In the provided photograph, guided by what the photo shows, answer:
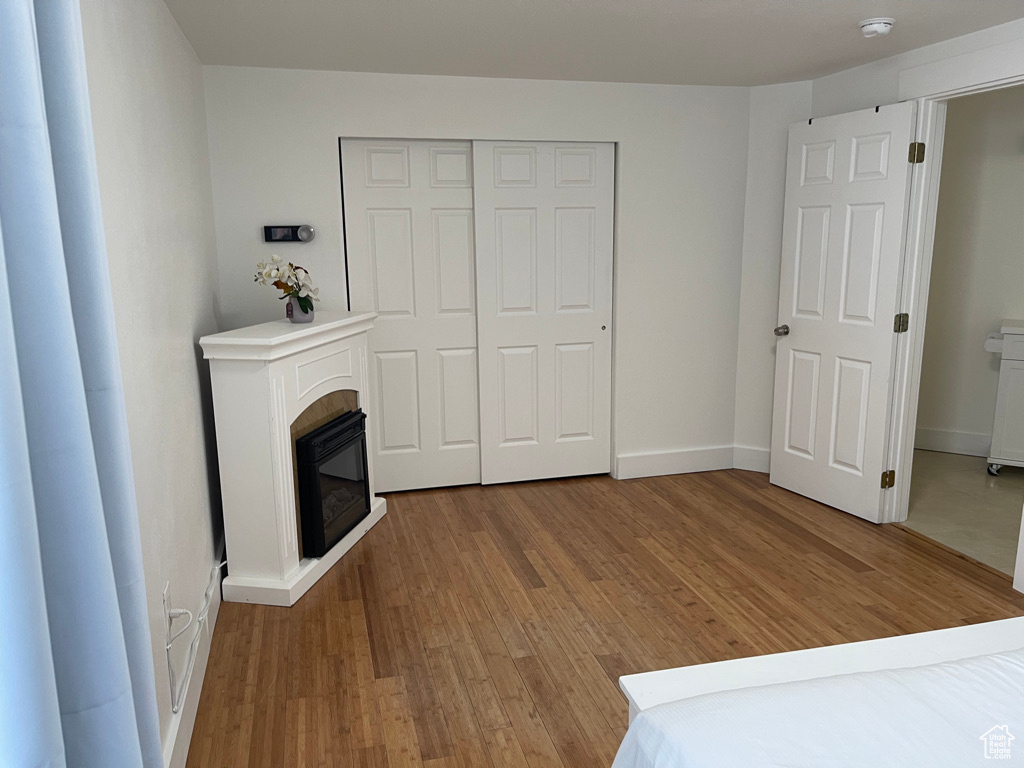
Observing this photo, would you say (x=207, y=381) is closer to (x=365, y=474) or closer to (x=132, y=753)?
(x=365, y=474)

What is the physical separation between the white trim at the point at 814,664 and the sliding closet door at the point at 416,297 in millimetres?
2726

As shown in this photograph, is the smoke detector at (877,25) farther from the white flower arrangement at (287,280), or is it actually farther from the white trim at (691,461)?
the white flower arrangement at (287,280)

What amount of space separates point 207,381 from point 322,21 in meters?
1.59

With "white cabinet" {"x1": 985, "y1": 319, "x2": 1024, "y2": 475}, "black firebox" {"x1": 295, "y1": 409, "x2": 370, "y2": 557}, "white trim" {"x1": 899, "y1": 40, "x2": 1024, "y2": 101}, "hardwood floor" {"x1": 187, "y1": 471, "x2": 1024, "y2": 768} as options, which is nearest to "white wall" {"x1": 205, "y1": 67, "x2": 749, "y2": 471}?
"hardwood floor" {"x1": 187, "y1": 471, "x2": 1024, "y2": 768}

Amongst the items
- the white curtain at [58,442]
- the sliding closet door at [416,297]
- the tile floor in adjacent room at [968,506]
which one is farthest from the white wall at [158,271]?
the tile floor in adjacent room at [968,506]

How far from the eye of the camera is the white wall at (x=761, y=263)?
4.37 metres

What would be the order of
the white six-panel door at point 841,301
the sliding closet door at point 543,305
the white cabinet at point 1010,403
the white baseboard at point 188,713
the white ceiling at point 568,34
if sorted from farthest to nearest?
the white cabinet at point 1010,403, the sliding closet door at point 543,305, the white six-panel door at point 841,301, the white ceiling at point 568,34, the white baseboard at point 188,713

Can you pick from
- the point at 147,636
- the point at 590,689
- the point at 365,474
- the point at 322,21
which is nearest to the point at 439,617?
the point at 590,689

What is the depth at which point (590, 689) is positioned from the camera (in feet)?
8.13

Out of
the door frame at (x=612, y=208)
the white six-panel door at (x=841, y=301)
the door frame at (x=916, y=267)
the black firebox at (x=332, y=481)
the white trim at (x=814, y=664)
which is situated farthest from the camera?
the door frame at (x=612, y=208)

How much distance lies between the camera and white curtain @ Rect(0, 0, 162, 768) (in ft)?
2.93

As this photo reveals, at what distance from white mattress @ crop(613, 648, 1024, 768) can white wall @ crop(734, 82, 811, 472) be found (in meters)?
3.25

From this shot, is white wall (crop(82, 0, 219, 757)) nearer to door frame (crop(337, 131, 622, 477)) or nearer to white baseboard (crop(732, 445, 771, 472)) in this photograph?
door frame (crop(337, 131, 622, 477))

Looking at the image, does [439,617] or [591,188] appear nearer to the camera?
[439,617]
